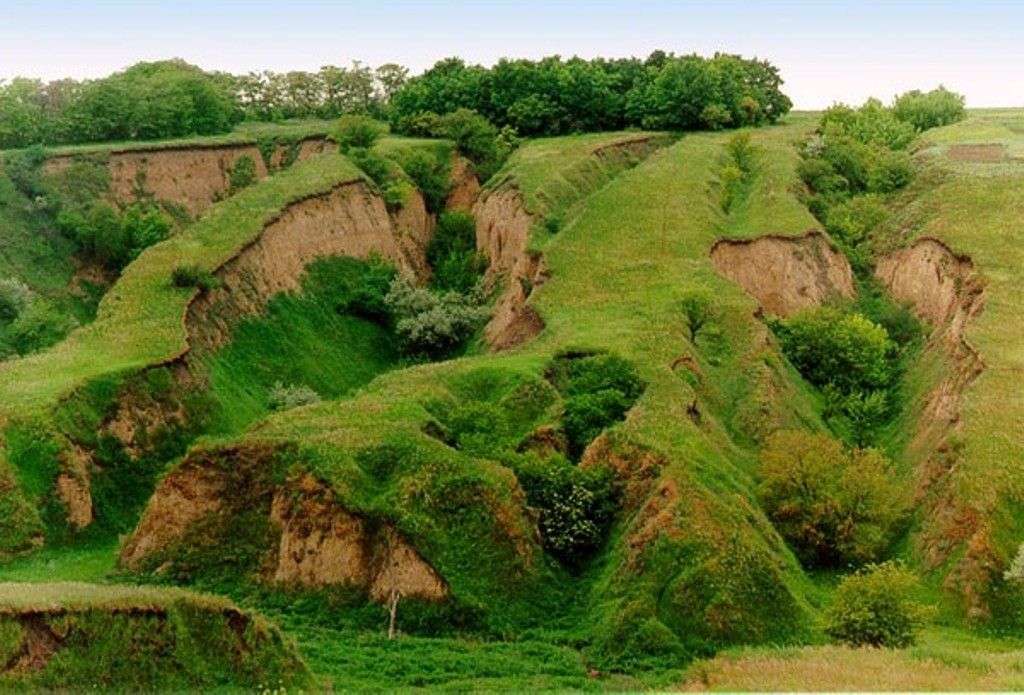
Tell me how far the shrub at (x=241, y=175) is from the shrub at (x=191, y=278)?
29.8 meters

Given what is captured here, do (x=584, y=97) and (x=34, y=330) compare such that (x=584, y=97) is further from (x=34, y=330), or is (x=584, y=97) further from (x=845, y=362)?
(x=34, y=330)

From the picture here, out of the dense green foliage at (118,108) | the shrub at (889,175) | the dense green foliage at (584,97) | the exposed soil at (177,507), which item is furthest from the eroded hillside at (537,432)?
the dense green foliage at (584,97)

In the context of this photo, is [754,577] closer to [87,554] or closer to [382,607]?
[382,607]

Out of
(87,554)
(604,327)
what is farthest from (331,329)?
(87,554)

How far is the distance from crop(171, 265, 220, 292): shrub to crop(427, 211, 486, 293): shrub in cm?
2025

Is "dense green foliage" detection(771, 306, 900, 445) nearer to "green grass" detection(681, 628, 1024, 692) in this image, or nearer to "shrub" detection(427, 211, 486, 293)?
"green grass" detection(681, 628, 1024, 692)

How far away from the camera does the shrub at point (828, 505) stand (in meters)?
38.1

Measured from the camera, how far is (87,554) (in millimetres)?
37406

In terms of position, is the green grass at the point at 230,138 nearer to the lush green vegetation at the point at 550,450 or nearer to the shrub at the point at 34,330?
the lush green vegetation at the point at 550,450

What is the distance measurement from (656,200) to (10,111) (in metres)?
41.7

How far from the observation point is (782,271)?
62875 millimetres

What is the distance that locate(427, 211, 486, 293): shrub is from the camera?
7288 cm

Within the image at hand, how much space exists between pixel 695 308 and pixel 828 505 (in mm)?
13263

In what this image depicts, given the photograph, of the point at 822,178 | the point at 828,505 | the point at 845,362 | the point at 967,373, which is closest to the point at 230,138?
the point at 822,178
